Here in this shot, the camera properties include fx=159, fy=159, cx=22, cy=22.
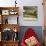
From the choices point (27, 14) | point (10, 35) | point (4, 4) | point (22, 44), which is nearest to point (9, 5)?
point (4, 4)

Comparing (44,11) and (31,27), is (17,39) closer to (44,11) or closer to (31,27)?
(31,27)

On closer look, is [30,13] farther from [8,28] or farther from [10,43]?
[10,43]

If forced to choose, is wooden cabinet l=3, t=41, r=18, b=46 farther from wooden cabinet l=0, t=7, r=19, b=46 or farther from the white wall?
the white wall

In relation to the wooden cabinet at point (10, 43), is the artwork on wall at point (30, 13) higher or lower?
higher

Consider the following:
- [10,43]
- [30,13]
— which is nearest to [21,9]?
[30,13]

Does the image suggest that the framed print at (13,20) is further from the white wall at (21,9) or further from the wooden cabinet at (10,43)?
the wooden cabinet at (10,43)

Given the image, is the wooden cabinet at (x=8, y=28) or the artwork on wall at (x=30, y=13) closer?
the wooden cabinet at (x=8, y=28)

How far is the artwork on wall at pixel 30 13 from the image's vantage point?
206 inches

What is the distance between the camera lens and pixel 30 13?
5.26m

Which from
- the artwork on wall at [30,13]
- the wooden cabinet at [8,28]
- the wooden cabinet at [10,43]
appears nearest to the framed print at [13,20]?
the wooden cabinet at [8,28]

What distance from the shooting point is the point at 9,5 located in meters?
5.23

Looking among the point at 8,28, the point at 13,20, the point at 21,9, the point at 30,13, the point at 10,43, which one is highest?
the point at 21,9

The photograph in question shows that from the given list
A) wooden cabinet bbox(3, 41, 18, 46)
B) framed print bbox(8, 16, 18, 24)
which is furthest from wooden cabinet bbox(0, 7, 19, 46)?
framed print bbox(8, 16, 18, 24)

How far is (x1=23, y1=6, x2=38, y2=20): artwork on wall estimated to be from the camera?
5234 mm
